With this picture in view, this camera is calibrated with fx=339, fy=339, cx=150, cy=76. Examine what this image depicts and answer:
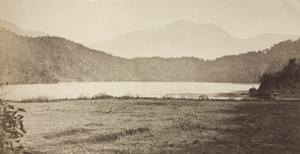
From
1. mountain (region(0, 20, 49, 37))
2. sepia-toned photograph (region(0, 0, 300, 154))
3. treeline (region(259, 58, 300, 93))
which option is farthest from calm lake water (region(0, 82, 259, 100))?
mountain (region(0, 20, 49, 37))

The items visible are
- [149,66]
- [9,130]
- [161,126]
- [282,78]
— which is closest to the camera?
[9,130]

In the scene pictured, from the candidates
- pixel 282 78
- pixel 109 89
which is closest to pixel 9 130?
pixel 109 89

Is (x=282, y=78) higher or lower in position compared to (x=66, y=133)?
higher

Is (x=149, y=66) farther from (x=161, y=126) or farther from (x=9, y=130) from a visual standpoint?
(x=9, y=130)

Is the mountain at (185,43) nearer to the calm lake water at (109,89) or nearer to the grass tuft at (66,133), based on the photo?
the calm lake water at (109,89)

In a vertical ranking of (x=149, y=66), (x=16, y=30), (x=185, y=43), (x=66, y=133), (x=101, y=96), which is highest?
(x=16, y=30)

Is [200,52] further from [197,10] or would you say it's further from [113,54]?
[113,54]

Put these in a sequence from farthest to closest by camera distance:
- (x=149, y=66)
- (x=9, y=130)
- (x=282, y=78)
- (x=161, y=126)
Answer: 1. (x=149, y=66)
2. (x=282, y=78)
3. (x=161, y=126)
4. (x=9, y=130)
